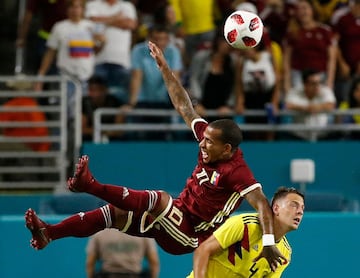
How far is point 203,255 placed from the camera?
9211mm

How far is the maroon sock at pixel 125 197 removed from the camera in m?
10.0

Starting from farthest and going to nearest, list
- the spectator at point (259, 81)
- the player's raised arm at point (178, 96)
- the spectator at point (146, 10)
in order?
the spectator at point (146, 10) < the spectator at point (259, 81) < the player's raised arm at point (178, 96)

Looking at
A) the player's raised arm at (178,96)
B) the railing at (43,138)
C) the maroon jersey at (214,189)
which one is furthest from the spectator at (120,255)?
the railing at (43,138)

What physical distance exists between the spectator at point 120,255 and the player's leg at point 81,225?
916 millimetres

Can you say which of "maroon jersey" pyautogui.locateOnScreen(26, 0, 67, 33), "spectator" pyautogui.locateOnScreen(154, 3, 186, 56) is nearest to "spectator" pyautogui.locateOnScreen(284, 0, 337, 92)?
"spectator" pyautogui.locateOnScreen(154, 3, 186, 56)

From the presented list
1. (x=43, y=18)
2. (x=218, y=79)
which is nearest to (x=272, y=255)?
(x=218, y=79)

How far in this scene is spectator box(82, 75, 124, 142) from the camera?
1541 cm

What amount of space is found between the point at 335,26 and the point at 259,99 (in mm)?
1529

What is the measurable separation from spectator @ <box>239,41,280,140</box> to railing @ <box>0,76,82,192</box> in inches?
79.9

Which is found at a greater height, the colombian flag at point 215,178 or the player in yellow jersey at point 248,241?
the colombian flag at point 215,178

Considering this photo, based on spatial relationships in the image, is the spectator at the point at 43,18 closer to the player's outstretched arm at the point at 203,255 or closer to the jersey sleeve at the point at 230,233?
the jersey sleeve at the point at 230,233

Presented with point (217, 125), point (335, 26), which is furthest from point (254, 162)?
point (217, 125)

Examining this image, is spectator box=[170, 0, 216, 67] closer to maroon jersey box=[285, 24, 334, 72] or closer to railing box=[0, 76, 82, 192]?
maroon jersey box=[285, 24, 334, 72]

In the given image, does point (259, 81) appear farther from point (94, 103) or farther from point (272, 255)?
point (272, 255)
